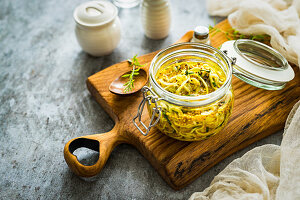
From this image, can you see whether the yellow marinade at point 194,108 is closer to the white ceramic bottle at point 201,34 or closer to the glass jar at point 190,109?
the glass jar at point 190,109

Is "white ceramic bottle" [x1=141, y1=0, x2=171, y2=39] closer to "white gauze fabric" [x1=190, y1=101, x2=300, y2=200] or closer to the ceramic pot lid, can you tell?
the ceramic pot lid

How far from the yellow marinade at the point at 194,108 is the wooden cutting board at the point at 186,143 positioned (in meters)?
0.06

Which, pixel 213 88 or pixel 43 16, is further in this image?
pixel 43 16

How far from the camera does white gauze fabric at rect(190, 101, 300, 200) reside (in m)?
0.96

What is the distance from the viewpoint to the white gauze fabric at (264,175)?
0.96 meters

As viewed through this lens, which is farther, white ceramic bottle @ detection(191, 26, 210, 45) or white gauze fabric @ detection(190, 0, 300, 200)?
white ceramic bottle @ detection(191, 26, 210, 45)

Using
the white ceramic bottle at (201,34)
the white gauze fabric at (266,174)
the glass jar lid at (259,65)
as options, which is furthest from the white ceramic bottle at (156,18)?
the white gauze fabric at (266,174)

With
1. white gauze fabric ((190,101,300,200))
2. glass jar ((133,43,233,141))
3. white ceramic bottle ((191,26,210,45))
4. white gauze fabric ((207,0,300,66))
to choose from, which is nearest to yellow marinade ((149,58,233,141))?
glass jar ((133,43,233,141))

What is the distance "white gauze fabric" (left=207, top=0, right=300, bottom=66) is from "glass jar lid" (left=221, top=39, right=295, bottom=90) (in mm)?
84

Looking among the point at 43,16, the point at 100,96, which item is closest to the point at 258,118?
the point at 100,96

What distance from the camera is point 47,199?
1088 mm

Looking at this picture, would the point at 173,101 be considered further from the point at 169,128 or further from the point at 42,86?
the point at 42,86

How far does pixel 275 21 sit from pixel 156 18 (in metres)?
0.57

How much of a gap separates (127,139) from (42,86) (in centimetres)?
56
